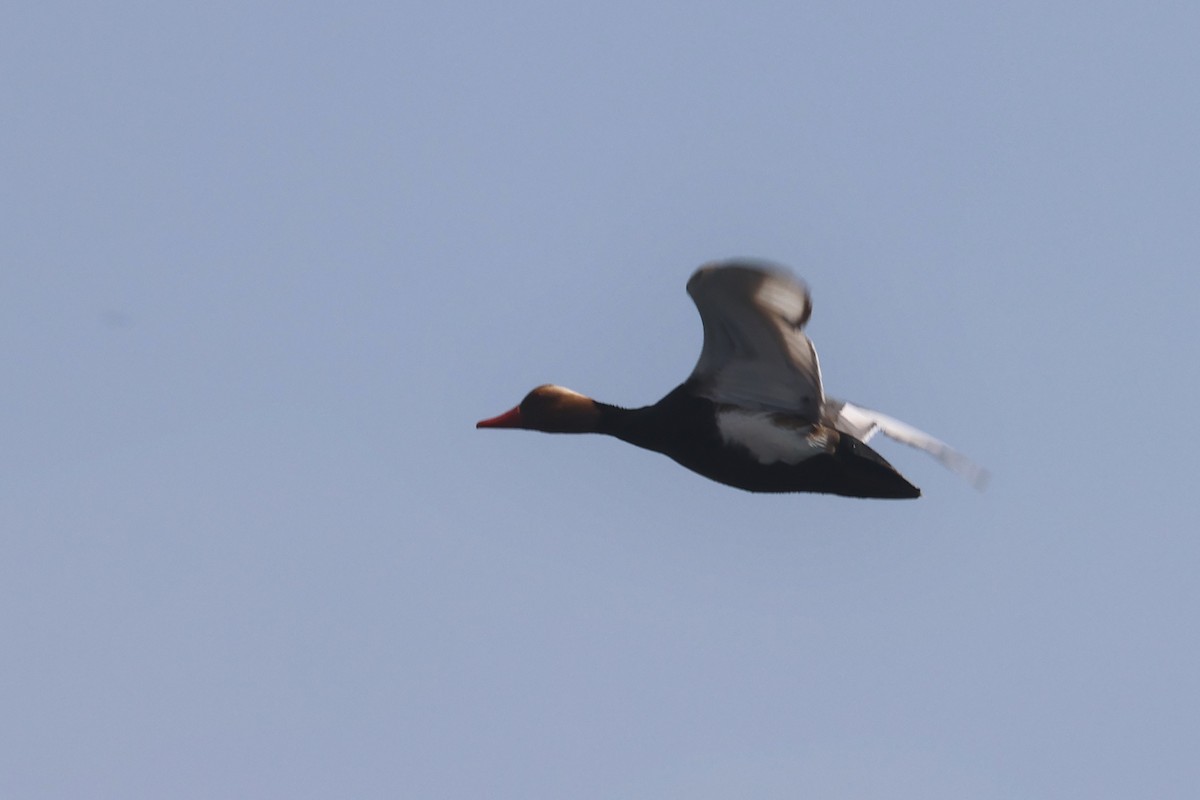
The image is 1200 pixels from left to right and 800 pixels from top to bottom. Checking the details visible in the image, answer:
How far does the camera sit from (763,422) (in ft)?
66.7

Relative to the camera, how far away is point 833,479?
20.5 meters

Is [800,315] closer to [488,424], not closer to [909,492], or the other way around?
[909,492]

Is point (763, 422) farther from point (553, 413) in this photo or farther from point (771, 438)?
point (553, 413)

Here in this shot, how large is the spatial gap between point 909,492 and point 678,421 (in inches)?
93.0

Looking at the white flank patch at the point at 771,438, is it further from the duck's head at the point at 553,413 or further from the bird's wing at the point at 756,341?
the duck's head at the point at 553,413

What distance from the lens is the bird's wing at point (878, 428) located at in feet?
68.4

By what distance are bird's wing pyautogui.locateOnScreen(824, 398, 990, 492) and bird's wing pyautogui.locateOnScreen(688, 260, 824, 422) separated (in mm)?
764

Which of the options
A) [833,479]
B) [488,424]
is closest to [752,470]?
[833,479]

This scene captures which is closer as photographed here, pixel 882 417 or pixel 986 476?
pixel 986 476

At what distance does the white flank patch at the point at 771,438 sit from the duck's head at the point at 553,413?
2044mm

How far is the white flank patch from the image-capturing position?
20266 mm

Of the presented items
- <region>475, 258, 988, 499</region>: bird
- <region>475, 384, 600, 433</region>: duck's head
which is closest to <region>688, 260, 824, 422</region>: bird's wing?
<region>475, 258, 988, 499</region>: bird

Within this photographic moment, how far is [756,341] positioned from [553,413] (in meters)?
3.36

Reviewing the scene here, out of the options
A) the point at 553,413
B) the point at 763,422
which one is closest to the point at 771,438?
the point at 763,422
